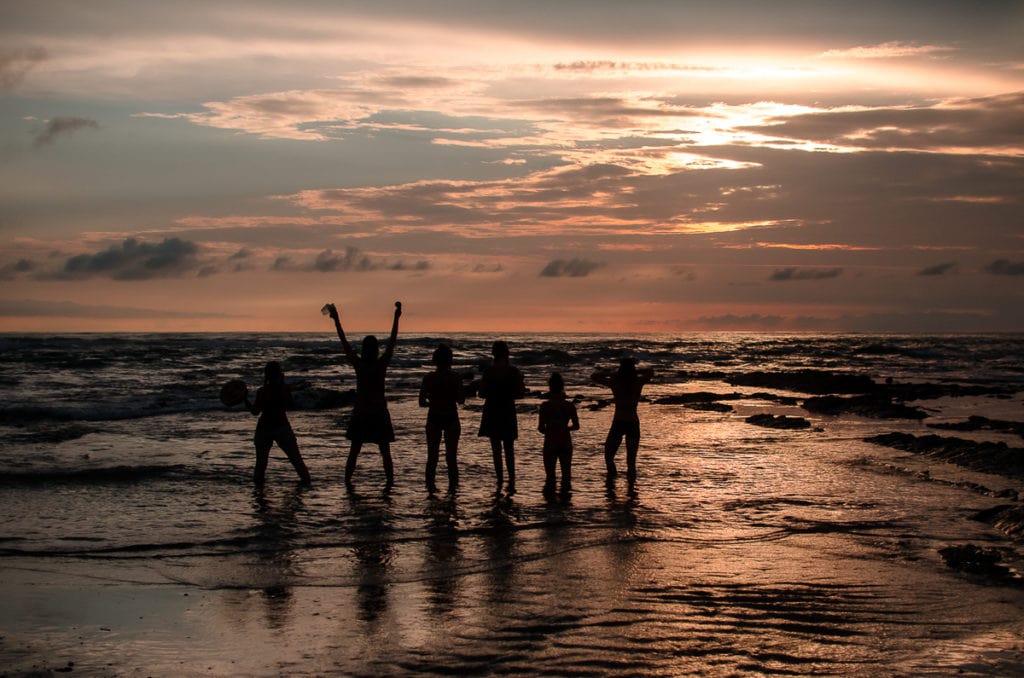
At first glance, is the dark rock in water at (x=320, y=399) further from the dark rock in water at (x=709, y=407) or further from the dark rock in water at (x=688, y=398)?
the dark rock in water at (x=709, y=407)

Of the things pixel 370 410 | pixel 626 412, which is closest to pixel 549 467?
pixel 626 412

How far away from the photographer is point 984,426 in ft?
65.6

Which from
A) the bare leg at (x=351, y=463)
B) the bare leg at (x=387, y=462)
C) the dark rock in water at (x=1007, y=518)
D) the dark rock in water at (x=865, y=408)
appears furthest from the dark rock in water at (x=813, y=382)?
the bare leg at (x=351, y=463)

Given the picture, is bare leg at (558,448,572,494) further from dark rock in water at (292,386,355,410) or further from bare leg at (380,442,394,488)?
dark rock in water at (292,386,355,410)

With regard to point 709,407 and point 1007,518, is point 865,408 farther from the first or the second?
point 1007,518

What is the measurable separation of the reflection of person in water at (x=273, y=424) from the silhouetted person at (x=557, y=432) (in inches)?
136

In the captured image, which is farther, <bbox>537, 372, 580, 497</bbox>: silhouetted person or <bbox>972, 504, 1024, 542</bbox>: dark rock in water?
<bbox>537, 372, 580, 497</bbox>: silhouetted person

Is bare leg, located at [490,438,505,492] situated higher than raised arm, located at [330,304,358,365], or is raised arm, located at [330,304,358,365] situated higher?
raised arm, located at [330,304,358,365]

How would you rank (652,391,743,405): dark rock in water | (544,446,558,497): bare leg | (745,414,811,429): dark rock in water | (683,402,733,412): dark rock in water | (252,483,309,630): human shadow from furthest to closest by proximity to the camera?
1. (652,391,743,405): dark rock in water
2. (683,402,733,412): dark rock in water
3. (745,414,811,429): dark rock in water
4. (544,446,558,497): bare leg
5. (252,483,309,630): human shadow

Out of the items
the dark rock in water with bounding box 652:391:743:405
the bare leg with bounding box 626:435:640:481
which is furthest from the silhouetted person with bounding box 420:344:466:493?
the dark rock in water with bounding box 652:391:743:405

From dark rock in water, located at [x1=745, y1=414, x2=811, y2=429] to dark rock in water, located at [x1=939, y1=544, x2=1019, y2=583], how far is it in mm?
12403

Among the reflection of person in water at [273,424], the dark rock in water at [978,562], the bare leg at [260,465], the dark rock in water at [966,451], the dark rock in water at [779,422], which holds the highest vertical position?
the reflection of person in water at [273,424]

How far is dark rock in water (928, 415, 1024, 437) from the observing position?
19562 millimetres

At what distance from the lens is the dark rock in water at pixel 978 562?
7842 millimetres
